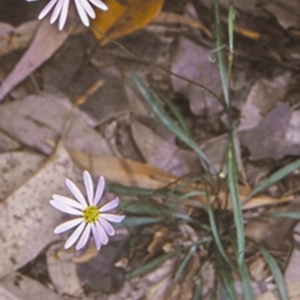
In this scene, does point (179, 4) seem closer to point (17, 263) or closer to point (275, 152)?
point (275, 152)

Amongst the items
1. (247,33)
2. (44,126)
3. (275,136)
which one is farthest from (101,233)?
(247,33)

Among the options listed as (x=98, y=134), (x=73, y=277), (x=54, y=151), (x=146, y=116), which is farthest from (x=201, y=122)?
(x=73, y=277)

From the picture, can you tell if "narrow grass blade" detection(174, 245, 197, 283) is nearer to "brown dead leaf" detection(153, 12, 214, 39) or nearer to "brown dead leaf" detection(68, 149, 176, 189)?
"brown dead leaf" detection(68, 149, 176, 189)

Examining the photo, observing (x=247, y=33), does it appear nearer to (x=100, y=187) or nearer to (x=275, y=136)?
(x=275, y=136)

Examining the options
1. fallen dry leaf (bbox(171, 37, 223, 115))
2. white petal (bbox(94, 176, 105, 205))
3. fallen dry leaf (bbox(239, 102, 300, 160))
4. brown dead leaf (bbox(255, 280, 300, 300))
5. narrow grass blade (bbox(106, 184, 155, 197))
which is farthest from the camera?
fallen dry leaf (bbox(171, 37, 223, 115))

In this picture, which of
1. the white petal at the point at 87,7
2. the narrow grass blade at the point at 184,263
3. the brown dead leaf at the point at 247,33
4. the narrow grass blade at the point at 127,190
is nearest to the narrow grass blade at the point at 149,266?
the narrow grass blade at the point at 184,263

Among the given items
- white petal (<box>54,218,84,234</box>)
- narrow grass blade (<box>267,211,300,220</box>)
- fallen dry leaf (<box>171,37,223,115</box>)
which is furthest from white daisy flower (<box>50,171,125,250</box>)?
fallen dry leaf (<box>171,37,223,115</box>)

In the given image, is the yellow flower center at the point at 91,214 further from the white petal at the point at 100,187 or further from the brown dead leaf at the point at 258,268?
the brown dead leaf at the point at 258,268
